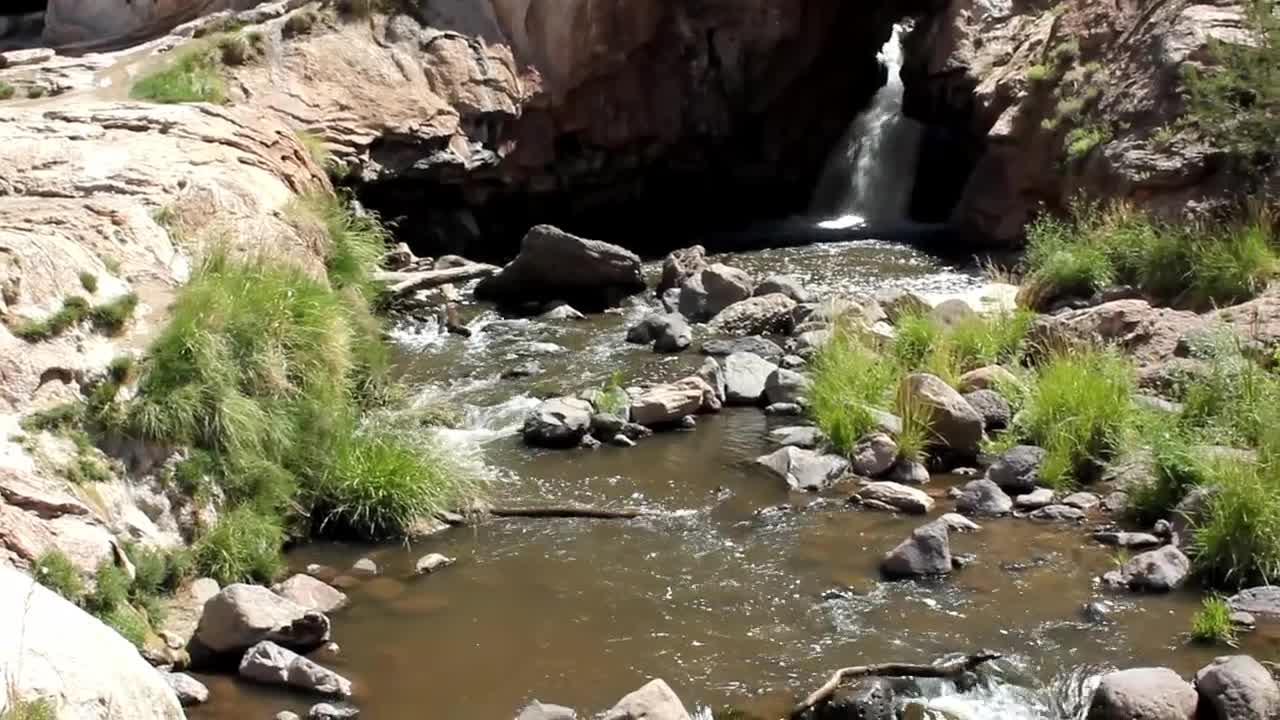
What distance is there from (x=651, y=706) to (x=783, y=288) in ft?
34.9

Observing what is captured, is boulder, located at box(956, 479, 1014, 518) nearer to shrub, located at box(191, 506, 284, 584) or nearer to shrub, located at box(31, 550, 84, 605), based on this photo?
shrub, located at box(191, 506, 284, 584)

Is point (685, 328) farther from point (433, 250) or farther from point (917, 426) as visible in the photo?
point (433, 250)

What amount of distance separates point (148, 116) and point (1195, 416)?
987 cm

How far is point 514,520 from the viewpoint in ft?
36.9

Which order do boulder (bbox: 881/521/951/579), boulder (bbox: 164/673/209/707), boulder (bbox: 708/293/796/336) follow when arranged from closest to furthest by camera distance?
boulder (bbox: 164/673/209/707)
boulder (bbox: 881/521/951/579)
boulder (bbox: 708/293/796/336)

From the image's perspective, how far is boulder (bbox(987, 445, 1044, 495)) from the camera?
11.6 meters

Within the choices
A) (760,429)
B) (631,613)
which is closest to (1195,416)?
(760,429)

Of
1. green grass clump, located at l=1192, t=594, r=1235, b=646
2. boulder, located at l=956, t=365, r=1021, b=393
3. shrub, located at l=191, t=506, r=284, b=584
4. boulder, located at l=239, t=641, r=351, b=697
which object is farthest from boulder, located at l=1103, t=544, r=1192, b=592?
shrub, located at l=191, t=506, r=284, b=584

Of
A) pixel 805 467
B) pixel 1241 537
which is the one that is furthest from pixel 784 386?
pixel 1241 537

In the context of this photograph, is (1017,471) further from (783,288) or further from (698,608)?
(783,288)

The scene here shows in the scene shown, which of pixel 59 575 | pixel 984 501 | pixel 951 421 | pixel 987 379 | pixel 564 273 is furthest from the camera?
pixel 564 273

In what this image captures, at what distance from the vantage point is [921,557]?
32.6 feet

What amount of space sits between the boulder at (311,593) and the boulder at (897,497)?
393 cm

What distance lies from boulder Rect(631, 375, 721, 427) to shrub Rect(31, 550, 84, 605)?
609cm
